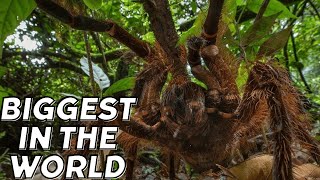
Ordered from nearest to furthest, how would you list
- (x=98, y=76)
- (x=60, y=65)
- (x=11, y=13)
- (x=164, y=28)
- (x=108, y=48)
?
(x=11, y=13) → (x=164, y=28) → (x=98, y=76) → (x=108, y=48) → (x=60, y=65)

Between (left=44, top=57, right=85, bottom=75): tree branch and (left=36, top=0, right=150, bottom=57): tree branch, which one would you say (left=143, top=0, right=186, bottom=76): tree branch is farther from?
(left=44, top=57, right=85, bottom=75): tree branch

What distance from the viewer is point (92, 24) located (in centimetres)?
48

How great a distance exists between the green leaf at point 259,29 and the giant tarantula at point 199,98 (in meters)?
0.05

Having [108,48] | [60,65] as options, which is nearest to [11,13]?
[108,48]

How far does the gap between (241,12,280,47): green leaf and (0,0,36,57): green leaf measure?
0.29 metres

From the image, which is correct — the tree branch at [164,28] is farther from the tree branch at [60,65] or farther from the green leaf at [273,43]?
the tree branch at [60,65]

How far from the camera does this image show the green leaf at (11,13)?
43 centimetres

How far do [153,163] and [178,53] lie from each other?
77cm

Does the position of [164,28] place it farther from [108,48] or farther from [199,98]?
[108,48]

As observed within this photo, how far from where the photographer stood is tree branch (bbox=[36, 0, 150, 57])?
1.44ft

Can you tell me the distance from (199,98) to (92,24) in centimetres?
16

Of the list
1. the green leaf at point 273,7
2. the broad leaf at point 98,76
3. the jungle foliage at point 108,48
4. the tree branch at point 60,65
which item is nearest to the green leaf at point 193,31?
the jungle foliage at point 108,48

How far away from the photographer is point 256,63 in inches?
16.4

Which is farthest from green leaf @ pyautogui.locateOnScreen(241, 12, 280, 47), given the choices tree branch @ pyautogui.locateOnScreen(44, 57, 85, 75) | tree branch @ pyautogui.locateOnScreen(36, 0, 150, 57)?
tree branch @ pyautogui.locateOnScreen(44, 57, 85, 75)
